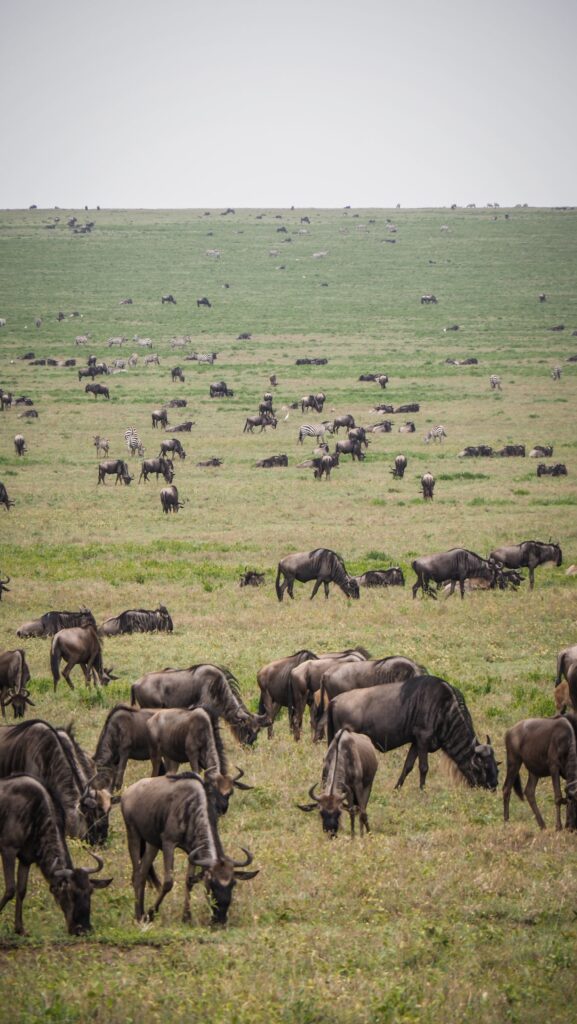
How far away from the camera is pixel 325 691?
14.4m

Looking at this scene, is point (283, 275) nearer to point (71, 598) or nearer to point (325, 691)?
point (71, 598)

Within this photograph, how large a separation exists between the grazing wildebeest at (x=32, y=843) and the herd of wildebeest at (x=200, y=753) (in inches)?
0.5

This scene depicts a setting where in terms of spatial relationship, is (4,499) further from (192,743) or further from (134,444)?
(192,743)

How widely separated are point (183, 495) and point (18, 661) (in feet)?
62.8

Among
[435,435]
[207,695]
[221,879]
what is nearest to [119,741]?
[207,695]

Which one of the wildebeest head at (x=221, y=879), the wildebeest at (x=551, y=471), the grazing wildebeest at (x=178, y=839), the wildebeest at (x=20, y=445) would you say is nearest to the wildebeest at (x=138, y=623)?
the grazing wildebeest at (x=178, y=839)

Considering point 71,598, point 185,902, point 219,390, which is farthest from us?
point 219,390

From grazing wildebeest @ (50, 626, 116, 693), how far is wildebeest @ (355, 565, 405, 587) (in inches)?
337

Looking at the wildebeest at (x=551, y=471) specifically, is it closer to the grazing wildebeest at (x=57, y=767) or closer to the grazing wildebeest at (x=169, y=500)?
the grazing wildebeest at (x=169, y=500)

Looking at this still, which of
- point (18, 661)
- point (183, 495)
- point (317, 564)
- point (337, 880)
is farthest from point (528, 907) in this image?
point (183, 495)

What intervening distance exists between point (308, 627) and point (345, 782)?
936 cm

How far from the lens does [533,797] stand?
11.7 m

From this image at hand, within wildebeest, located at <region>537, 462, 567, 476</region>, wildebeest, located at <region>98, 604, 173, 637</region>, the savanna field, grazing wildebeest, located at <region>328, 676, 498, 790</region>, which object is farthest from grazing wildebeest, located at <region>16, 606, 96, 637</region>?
wildebeest, located at <region>537, 462, 567, 476</region>

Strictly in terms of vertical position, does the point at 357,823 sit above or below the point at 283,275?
below
